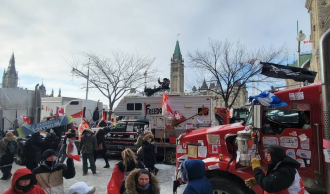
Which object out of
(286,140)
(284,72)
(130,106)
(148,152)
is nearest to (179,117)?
(130,106)

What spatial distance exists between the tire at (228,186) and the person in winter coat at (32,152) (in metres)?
4.70

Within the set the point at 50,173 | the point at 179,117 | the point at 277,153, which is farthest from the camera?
the point at 179,117

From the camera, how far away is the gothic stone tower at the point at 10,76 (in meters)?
87.4

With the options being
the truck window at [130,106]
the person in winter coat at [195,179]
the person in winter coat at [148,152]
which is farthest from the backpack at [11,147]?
the person in winter coat at [195,179]

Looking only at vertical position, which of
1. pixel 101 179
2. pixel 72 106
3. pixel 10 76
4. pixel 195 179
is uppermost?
pixel 10 76

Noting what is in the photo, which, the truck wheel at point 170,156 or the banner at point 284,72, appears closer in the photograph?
the banner at point 284,72

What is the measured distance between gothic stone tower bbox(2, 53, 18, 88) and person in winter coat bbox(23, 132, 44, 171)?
99.5 m

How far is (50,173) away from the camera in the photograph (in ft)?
12.1

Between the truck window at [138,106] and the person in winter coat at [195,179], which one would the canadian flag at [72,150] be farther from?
the truck window at [138,106]

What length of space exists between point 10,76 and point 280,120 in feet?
352

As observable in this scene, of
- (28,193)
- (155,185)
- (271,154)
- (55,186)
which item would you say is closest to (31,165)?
(55,186)

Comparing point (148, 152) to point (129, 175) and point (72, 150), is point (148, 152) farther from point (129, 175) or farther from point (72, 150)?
point (129, 175)

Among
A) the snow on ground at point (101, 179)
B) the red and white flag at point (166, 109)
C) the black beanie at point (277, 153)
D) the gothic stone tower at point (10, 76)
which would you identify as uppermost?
the gothic stone tower at point (10, 76)

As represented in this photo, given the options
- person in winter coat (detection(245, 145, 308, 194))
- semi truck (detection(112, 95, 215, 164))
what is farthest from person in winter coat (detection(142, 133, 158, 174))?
person in winter coat (detection(245, 145, 308, 194))
